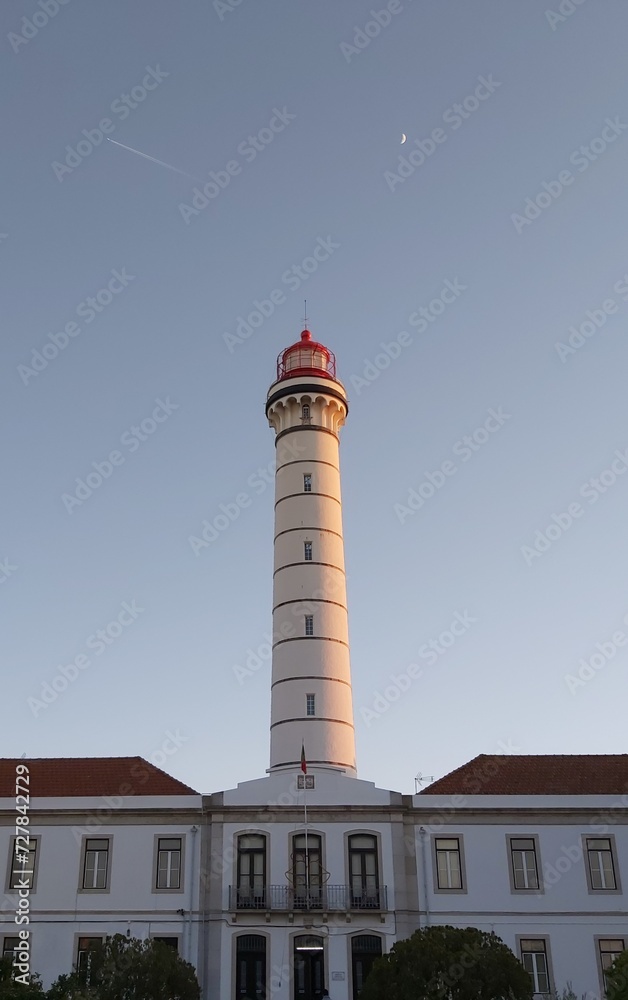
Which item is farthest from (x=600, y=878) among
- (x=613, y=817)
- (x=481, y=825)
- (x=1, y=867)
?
(x=1, y=867)

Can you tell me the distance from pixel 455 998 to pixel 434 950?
961mm

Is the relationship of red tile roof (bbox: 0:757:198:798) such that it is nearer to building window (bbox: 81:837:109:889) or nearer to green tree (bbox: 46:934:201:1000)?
building window (bbox: 81:837:109:889)

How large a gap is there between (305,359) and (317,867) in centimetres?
1834

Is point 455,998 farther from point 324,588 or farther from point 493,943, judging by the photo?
point 324,588

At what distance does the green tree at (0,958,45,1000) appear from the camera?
18.2m

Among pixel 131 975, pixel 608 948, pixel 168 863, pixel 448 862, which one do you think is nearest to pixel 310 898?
pixel 448 862

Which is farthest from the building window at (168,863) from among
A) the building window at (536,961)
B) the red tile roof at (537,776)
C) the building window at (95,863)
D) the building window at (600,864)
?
the building window at (600,864)

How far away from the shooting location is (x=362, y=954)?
2573 centimetres

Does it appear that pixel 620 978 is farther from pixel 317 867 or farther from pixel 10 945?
pixel 10 945

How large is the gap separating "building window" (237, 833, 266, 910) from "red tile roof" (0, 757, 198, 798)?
2.32 metres

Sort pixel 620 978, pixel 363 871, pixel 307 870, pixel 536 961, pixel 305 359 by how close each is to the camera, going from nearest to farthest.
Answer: pixel 620 978 < pixel 536 961 < pixel 307 870 < pixel 363 871 < pixel 305 359

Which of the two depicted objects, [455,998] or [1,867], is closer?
[455,998]

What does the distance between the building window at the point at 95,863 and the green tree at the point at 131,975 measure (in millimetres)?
5369

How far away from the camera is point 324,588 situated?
32125 mm
